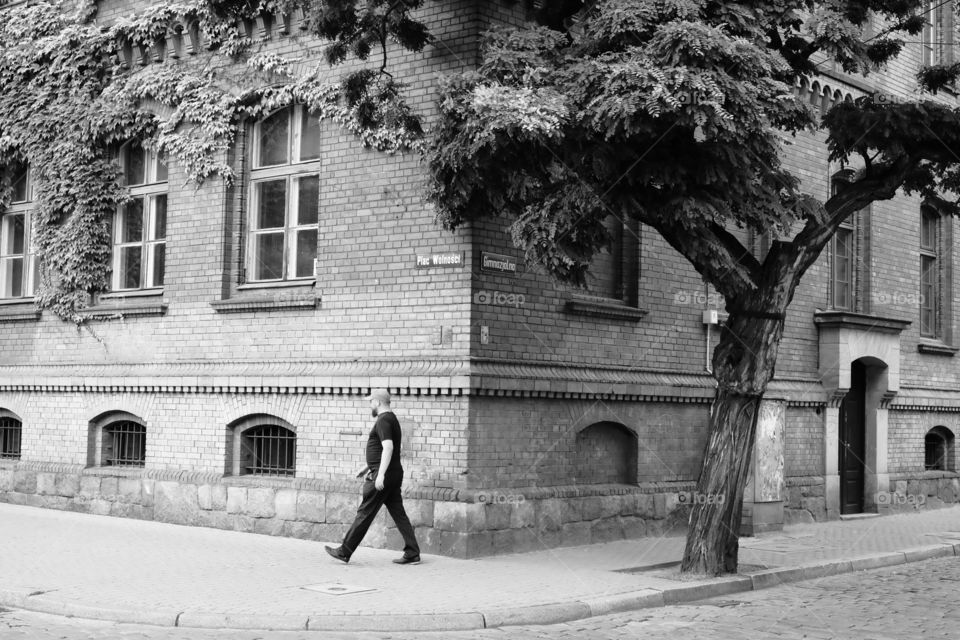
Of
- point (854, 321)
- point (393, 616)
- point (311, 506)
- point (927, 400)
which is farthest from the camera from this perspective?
point (927, 400)

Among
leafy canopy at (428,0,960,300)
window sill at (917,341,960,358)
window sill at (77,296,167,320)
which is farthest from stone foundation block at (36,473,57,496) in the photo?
window sill at (917,341,960,358)

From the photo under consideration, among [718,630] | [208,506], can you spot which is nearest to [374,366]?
[208,506]

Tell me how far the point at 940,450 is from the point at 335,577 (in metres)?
14.4

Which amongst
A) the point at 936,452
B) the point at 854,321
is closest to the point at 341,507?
the point at 854,321

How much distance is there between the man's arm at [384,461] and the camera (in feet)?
38.5

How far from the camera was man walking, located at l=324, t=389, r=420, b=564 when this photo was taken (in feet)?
38.7

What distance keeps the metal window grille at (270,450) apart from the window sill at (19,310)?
15.3 feet

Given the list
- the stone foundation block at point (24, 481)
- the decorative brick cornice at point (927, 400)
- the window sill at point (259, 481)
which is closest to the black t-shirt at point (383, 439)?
the window sill at point (259, 481)

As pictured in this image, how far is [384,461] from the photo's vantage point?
1182 centimetres

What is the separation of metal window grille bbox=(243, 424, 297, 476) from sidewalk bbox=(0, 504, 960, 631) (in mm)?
980

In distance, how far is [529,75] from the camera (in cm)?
1095

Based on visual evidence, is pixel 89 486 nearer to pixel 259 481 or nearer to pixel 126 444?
pixel 126 444

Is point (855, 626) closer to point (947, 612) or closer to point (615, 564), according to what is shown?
point (947, 612)

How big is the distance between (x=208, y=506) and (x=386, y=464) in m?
4.15
